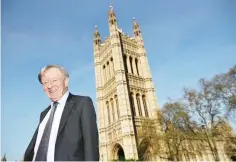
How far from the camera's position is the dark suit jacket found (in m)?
1.88

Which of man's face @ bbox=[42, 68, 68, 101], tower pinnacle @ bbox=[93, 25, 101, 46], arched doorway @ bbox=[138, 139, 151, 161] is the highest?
→ tower pinnacle @ bbox=[93, 25, 101, 46]

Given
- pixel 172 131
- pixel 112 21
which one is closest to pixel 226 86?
pixel 172 131

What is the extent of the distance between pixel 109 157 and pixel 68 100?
3021 cm

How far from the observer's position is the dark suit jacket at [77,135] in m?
1.88

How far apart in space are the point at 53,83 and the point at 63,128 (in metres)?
0.48

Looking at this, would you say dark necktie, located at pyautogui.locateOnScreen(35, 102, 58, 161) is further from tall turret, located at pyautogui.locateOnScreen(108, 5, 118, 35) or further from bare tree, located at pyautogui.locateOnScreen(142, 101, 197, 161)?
tall turret, located at pyautogui.locateOnScreen(108, 5, 118, 35)

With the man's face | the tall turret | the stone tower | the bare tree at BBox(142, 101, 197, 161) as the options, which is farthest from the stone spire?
the man's face

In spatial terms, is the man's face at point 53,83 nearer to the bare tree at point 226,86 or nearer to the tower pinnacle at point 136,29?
the bare tree at point 226,86

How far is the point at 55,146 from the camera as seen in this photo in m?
1.93

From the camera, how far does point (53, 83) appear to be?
221cm

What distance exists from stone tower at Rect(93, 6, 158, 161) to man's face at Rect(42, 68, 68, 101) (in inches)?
1013

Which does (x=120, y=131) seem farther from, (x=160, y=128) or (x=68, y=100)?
(x=68, y=100)

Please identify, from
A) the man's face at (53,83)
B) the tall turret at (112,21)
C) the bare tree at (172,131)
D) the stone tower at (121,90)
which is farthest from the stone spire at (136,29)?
the man's face at (53,83)

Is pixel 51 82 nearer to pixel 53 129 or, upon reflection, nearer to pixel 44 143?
pixel 53 129
